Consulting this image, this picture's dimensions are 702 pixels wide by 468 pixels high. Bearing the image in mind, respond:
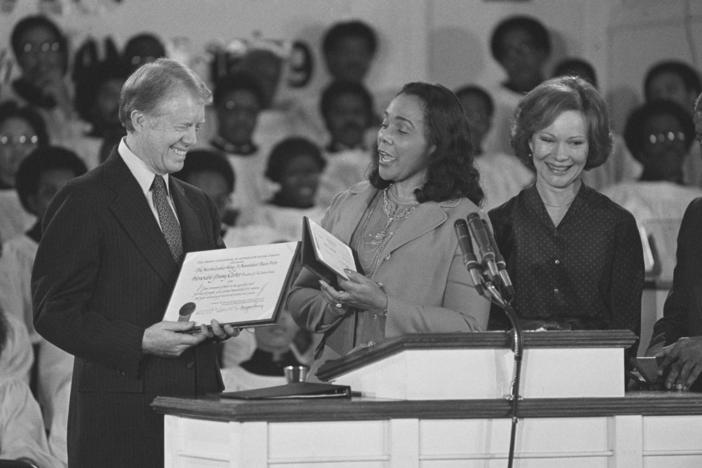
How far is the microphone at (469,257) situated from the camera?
2979mm

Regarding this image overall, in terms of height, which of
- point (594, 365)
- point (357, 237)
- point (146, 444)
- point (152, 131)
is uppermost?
point (152, 131)

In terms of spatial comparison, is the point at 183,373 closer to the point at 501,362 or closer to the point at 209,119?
the point at 501,362

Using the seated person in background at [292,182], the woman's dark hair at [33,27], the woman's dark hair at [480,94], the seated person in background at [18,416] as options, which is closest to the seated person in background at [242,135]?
the seated person in background at [292,182]

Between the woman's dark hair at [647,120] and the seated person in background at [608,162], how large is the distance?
0.56ft

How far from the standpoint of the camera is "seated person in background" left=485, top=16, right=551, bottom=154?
9.00 m

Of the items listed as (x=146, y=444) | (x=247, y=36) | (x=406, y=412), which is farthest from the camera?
(x=247, y=36)

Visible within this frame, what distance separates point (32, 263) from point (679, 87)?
14.1ft

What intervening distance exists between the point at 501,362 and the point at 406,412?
0.82 ft

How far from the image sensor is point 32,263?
7.05m

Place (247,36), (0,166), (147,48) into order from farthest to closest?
(247,36) < (147,48) < (0,166)

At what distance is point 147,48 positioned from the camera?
27.3 feet

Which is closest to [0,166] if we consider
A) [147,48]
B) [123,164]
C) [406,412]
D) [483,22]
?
[147,48]

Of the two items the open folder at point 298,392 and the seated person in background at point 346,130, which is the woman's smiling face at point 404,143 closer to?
the open folder at point 298,392

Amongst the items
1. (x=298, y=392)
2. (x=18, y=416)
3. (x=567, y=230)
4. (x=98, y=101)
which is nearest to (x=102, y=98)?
(x=98, y=101)
